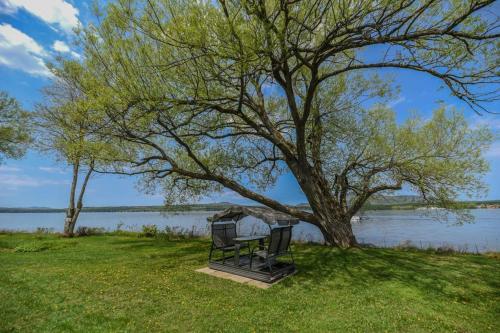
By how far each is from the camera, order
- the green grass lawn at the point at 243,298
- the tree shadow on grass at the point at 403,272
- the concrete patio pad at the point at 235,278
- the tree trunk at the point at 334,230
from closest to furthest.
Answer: the green grass lawn at the point at 243,298, the concrete patio pad at the point at 235,278, the tree shadow on grass at the point at 403,272, the tree trunk at the point at 334,230

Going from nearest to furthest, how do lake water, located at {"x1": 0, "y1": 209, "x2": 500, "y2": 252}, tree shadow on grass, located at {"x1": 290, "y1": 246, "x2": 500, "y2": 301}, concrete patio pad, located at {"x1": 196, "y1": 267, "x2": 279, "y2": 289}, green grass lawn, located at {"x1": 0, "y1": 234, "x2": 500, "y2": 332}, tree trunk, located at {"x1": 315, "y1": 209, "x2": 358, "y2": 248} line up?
green grass lawn, located at {"x1": 0, "y1": 234, "x2": 500, "y2": 332}, concrete patio pad, located at {"x1": 196, "y1": 267, "x2": 279, "y2": 289}, tree shadow on grass, located at {"x1": 290, "y1": 246, "x2": 500, "y2": 301}, tree trunk, located at {"x1": 315, "y1": 209, "x2": 358, "y2": 248}, lake water, located at {"x1": 0, "y1": 209, "x2": 500, "y2": 252}

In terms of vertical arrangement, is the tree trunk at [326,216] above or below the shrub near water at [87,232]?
above

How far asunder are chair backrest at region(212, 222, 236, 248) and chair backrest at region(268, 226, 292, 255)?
5.86 ft

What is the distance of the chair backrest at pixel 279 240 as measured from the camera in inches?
268

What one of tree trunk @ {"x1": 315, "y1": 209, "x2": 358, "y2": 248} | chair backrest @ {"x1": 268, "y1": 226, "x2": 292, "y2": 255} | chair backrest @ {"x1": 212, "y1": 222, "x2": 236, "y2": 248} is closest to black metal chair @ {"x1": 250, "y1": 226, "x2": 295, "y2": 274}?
chair backrest @ {"x1": 268, "y1": 226, "x2": 292, "y2": 255}

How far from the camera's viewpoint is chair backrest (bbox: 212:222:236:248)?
27.0 feet

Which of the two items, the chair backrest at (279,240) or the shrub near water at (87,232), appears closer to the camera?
the chair backrest at (279,240)

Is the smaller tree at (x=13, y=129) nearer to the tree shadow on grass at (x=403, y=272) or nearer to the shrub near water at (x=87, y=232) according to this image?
the shrub near water at (x=87, y=232)

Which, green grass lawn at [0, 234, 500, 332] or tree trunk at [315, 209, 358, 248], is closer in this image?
green grass lawn at [0, 234, 500, 332]

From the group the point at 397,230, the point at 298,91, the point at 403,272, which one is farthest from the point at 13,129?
the point at 397,230

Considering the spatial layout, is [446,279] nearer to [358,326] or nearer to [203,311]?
[358,326]

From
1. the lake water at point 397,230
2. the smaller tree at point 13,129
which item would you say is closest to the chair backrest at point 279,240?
the lake water at point 397,230

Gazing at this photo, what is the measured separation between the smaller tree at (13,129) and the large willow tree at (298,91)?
562 inches

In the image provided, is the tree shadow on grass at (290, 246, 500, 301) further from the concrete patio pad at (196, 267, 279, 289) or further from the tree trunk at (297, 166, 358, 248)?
the tree trunk at (297, 166, 358, 248)
